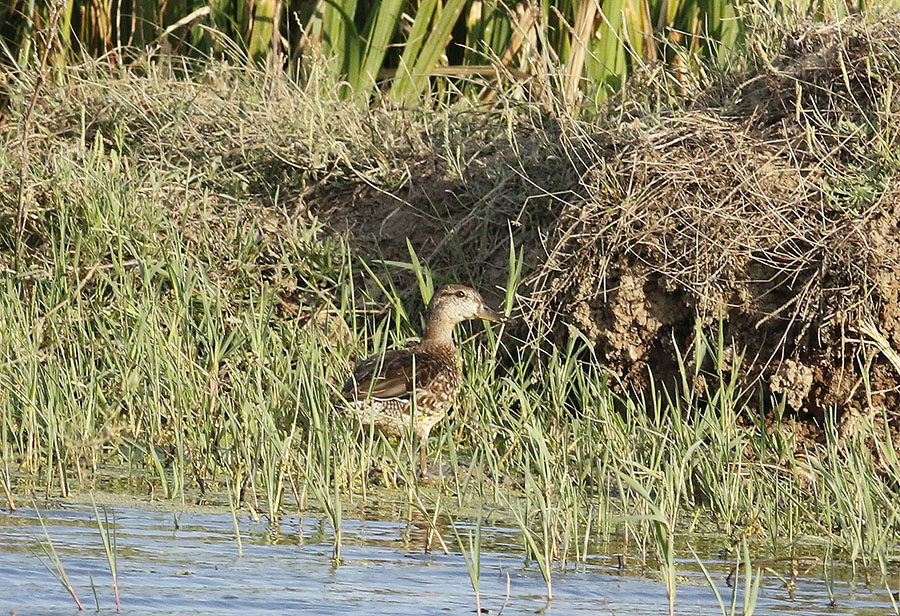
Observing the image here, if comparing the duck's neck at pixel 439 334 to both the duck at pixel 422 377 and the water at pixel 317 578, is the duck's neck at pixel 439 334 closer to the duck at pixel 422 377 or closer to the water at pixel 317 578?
the duck at pixel 422 377

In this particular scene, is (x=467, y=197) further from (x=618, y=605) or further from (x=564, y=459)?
(x=618, y=605)

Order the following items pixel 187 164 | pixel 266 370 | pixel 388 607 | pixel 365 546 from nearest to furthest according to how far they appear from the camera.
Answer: pixel 388 607 < pixel 365 546 < pixel 266 370 < pixel 187 164

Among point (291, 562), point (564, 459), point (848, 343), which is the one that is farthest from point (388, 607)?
point (848, 343)

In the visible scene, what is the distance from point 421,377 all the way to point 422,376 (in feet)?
0.04

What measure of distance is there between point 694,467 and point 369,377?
150cm

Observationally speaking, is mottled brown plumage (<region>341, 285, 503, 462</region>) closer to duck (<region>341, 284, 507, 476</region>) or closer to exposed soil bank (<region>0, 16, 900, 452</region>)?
duck (<region>341, 284, 507, 476</region>)

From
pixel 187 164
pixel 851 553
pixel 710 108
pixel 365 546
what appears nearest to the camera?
pixel 851 553

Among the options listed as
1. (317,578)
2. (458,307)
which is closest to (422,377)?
(458,307)

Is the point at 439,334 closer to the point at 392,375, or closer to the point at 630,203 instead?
the point at 392,375

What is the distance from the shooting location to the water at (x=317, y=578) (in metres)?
3.93

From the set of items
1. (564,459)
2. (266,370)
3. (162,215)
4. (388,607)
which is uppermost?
(162,215)

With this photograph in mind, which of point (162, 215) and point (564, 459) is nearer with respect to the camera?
point (564, 459)

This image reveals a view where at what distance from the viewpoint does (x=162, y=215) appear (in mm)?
7305

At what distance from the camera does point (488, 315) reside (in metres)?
6.64
